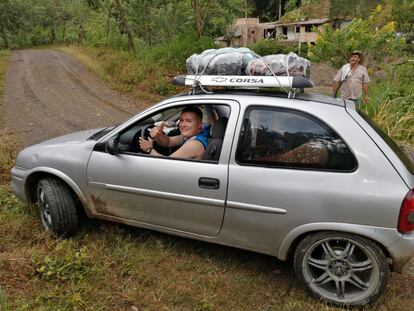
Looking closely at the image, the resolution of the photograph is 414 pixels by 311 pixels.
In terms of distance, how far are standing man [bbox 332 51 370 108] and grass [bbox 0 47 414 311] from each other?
4813mm

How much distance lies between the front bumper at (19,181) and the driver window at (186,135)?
1.16 meters

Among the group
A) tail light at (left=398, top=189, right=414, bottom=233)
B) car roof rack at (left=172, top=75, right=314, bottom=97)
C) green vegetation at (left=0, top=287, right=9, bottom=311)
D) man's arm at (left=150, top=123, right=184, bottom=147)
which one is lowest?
green vegetation at (left=0, top=287, right=9, bottom=311)

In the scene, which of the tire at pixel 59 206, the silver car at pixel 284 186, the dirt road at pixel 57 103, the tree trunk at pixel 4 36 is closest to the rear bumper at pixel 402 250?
the silver car at pixel 284 186

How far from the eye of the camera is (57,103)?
444 inches

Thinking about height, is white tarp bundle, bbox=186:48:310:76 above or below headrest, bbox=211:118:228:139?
above

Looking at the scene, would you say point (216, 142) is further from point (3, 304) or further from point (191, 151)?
point (3, 304)

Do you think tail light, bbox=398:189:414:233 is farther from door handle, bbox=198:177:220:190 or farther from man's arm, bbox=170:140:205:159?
man's arm, bbox=170:140:205:159

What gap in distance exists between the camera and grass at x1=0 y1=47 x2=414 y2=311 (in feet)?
10.0

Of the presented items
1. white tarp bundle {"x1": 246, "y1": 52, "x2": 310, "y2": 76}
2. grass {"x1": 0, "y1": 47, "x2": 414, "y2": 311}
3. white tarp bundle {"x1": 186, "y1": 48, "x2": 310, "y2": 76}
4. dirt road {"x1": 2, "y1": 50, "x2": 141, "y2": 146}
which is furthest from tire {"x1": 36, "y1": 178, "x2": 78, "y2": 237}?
dirt road {"x1": 2, "y1": 50, "x2": 141, "y2": 146}

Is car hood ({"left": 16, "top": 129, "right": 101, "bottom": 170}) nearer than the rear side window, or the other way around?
the rear side window

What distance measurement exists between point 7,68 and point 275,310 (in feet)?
60.6

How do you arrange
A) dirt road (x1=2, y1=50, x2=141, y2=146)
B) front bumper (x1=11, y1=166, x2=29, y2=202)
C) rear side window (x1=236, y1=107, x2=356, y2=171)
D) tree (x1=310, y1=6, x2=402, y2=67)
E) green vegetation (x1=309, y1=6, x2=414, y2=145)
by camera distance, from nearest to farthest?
1. rear side window (x1=236, y1=107, x2=356, y2=171)
2. front bumper (x1=11, y1=166, x2=29, y2=202)
3. green vegetation (x1=309, y1=6, x2=414, y2=145)
4. dirt road (x1=2, y1=50, x2=141, y2=146)
5. tree (x1=310, y1=6, x2=402, y2=67)

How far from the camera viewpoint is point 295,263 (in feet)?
10.00

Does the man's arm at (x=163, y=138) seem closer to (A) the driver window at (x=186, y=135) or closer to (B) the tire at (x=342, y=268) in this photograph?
(A) the driver window at (x=186, y=135)
